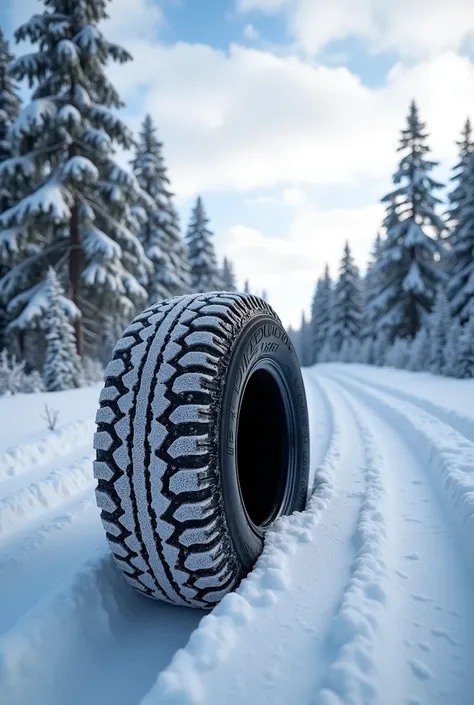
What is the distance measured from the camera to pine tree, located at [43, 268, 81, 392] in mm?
11109

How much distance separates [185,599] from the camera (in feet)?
5.49

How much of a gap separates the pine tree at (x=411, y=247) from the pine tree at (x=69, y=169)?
16082mm

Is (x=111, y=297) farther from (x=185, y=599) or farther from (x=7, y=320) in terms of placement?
(x=185, y=599)

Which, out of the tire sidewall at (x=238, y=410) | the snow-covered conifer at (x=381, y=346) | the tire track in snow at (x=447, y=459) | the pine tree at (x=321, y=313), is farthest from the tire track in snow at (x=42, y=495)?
the pine tree at (x=321, y=313)

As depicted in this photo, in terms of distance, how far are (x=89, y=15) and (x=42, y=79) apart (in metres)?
2.48

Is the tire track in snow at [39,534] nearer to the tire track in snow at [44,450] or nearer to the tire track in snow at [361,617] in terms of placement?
the tire track in snow at [44,450]

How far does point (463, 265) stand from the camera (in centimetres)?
2227

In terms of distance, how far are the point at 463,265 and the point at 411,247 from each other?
3.13 metres

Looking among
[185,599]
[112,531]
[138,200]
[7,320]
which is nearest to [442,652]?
[185,599]

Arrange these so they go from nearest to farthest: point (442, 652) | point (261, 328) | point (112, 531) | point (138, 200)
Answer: point (442, 652), point (112, 531), point (261, 328), point (138, 200)

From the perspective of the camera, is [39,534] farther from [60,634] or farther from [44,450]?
[44,450]

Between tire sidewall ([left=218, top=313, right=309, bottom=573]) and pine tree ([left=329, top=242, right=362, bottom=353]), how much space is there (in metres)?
38.7

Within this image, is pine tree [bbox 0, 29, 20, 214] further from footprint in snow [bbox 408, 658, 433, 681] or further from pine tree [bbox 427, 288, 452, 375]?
footprint in snow [bbox 408, 658, 433, 681]

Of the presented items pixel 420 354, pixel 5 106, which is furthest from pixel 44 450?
pixel 5 106
